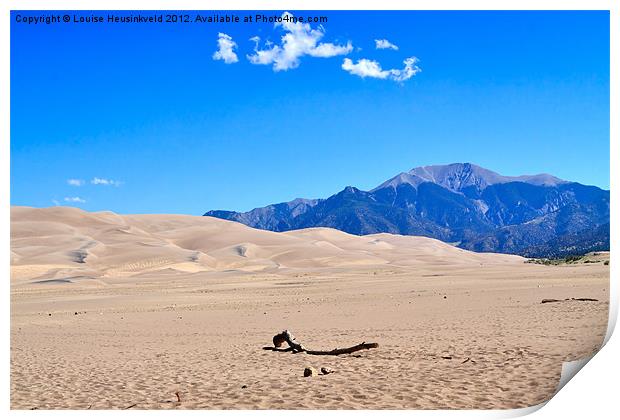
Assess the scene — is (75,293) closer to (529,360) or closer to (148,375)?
(148,375)

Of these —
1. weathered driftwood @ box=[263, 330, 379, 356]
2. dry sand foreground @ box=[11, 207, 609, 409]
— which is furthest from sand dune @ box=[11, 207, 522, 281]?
weathered driftwood @ box=[263, 330, 379, 356]

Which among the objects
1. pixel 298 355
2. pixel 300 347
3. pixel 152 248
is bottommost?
pixel 298 355

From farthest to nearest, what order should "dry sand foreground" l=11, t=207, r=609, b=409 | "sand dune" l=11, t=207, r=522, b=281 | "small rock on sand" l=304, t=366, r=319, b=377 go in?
"sand dune" l=11, t=207, r=522, b=281, "small rock on sand" l=304, t=366, r=319, b=377, "dry sand foreground" l=11, t=207, r=609, b=409

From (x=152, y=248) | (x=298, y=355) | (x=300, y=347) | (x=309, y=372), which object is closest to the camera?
(x=309, y=372)

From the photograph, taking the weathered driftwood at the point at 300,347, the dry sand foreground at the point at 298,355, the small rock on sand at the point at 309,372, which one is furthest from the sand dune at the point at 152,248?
the small rock on sand at the point at 309,372

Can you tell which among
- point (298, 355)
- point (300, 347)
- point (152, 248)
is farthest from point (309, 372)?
point (152, 248)

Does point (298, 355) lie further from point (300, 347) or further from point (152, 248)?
point (152, 248)

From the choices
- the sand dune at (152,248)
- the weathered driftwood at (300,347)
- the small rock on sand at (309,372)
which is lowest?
the small rock on sand at (309,372)

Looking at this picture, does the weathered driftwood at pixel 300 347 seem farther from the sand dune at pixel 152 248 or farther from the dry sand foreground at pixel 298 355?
the sand dune at pixel 152 248

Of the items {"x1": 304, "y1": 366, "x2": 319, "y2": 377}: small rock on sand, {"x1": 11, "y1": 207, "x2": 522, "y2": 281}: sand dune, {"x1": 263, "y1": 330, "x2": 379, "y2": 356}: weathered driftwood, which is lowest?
{"x1": 304, "y1": 366, "x2": 319, "y2": 377}: small rock on sand

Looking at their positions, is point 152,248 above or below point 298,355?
above

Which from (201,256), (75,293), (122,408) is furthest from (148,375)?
(201,256)

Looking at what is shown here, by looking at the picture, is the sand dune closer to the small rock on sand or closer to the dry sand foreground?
the dry sand foreground
